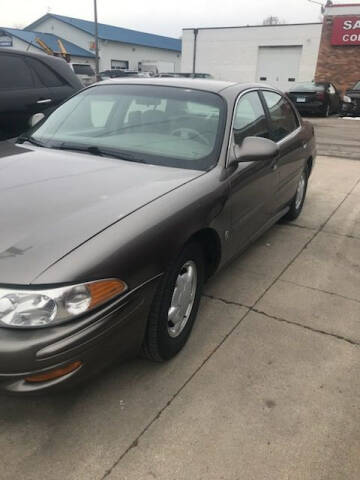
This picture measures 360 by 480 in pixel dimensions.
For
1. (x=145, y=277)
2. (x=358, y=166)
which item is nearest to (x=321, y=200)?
(x=358, y=166)

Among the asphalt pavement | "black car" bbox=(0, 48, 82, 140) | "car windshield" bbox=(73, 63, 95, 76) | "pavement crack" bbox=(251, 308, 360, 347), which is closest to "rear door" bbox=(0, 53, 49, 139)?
"black car" bbox=(0, 48, 82, 140)

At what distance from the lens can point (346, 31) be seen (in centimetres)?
2362

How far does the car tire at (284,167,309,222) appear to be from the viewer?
15.4 feet

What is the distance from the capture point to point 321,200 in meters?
5.81

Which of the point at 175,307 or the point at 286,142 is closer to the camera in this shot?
the point at 175,307

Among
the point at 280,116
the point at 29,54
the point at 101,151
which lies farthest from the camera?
the point at 29,54

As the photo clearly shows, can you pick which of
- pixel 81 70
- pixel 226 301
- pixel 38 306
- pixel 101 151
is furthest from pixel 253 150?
pixel 81 70

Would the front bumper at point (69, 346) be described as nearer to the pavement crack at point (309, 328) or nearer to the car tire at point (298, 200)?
the pavement crack at point (309, 328)

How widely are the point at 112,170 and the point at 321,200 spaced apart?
405 cm

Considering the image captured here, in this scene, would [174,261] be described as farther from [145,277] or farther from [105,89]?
[105,89]

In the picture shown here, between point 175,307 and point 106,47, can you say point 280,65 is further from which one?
point 175,307

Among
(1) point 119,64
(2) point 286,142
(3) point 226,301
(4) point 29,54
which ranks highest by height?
(4) point 29,54

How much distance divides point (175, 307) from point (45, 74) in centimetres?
414

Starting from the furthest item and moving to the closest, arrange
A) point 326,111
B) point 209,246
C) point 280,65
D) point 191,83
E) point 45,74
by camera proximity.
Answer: point 280,65 → point 326,111 → point 45,74 → point 191,83 → point 209,246
